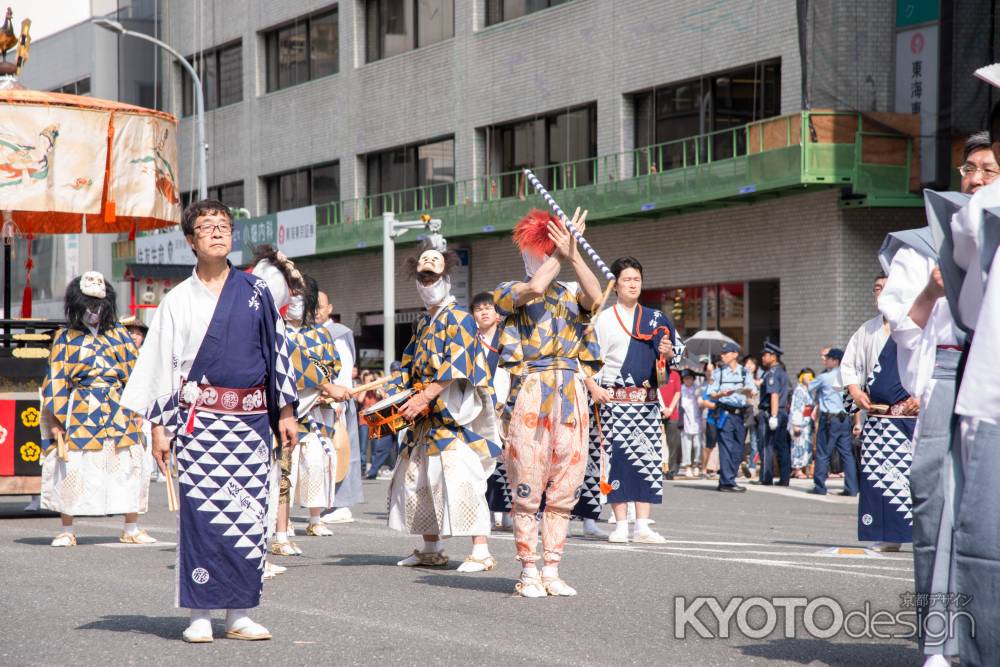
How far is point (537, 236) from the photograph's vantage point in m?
8.13

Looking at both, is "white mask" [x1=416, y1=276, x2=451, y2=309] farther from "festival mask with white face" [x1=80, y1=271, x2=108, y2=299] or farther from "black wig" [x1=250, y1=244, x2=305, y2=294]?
"festival mask with white face" [x1=80, y1=271, x2=108, y2=299]

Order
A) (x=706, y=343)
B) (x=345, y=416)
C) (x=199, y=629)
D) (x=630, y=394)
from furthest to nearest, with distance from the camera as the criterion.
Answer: (x=706, y=343)
(x=345, y=416)
(x=630, y=394)
(x=199, y=629)

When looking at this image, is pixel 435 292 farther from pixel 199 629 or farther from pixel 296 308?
pixel 199 629

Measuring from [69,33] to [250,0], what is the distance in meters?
12.0

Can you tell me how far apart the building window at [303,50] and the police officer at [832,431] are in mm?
21269

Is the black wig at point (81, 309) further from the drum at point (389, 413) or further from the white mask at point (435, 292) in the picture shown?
the white mask at point (435, 292)

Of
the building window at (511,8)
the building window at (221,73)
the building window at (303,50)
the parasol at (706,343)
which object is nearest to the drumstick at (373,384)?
the parasol at (706,343)

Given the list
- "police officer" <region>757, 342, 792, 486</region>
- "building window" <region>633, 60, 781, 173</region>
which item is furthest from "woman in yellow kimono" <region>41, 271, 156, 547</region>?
"building window" <region>633, 60, 781, 173</region>

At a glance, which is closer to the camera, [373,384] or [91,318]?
[373,384]

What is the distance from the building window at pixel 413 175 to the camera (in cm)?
3344

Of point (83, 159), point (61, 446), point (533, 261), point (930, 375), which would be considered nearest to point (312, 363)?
point (61, 446)

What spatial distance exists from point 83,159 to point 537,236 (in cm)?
840

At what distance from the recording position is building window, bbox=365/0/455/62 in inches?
1339

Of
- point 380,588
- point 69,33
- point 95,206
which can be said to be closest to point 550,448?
point 380,588
